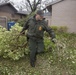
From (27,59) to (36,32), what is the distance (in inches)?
54.7

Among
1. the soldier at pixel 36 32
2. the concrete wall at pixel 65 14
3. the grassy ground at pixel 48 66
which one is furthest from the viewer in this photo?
the concrete wall at pixel 65 14

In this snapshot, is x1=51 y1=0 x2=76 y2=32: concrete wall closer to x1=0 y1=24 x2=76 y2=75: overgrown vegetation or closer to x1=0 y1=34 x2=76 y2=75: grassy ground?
x1=0 y1=24 x2=76 y2=75: overgrown vegetation

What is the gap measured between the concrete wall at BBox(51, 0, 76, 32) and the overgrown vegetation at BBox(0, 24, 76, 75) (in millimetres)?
11785

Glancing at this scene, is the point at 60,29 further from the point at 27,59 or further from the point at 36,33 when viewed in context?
the point at 36,33

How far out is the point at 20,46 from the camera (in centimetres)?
651

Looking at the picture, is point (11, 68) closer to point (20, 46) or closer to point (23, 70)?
point (23, 70)

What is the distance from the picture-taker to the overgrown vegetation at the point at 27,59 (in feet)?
17.8

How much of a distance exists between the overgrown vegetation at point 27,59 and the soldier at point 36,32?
0.40 m

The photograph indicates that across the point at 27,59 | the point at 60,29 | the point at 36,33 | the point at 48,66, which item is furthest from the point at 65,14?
the point at 36,33

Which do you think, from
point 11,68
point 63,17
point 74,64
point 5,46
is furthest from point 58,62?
point 63,17

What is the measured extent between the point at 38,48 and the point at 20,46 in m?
1.01

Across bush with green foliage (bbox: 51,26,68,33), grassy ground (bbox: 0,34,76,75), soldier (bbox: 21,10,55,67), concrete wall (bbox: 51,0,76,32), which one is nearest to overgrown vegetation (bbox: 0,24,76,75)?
grassy ground (bbox: 0,34,76,75)

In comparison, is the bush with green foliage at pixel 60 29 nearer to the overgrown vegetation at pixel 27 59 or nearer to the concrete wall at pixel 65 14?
the concrete wall at pixel 65 14

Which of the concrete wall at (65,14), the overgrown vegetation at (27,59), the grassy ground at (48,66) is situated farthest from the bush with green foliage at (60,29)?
the grassy ground at (48,66)
